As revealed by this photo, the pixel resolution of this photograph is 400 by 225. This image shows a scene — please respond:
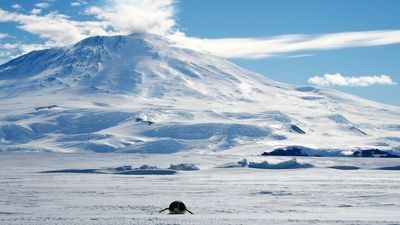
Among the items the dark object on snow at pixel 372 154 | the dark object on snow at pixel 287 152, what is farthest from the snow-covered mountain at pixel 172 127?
the dark object on snow at pixel 287 152

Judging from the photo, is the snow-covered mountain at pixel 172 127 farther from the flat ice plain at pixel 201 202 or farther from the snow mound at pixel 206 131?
the flat ice plain at pixel 201 202

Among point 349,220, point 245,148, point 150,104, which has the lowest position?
point 349,220

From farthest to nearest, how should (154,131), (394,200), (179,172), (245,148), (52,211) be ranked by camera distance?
(154,131) → (245,148) → (179,172) → (394,200) → (52,211)

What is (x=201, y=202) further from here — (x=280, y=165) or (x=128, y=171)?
(x=280, y=165)

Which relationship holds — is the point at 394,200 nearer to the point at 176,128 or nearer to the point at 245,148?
the point at 245,148

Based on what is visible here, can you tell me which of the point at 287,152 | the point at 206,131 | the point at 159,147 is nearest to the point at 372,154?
the point at 287,152

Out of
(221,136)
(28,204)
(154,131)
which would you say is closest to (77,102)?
(154,131)

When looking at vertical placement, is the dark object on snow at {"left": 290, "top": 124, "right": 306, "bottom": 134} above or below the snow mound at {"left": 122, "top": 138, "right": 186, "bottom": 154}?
above

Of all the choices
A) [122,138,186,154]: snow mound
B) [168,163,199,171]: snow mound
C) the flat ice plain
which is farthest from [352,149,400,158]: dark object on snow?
the flat ice plain

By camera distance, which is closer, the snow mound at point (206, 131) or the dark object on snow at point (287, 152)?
the dark object on snow at point (287, 152)

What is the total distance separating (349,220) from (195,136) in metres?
121

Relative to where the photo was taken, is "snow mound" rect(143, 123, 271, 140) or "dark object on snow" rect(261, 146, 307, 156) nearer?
"dark object on snow" rect(261, 146, 307, 156)

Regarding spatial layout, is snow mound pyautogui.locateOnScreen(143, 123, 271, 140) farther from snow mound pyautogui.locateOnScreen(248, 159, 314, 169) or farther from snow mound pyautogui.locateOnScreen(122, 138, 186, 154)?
snow mound pyautogui.locateOnScreen(248, 159, 314, 169)

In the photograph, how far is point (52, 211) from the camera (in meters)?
28.9
